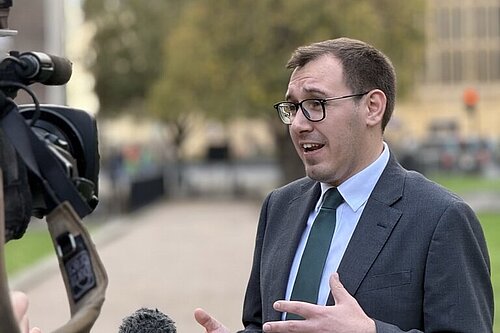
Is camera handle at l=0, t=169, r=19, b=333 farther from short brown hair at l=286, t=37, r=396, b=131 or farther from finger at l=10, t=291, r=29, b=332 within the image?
short brown hair at l=286, t=37, r=396, b=131

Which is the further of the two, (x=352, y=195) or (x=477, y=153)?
(x=477, y=153)

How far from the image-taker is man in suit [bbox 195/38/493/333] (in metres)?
3.32

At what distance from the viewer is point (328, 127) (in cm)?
354

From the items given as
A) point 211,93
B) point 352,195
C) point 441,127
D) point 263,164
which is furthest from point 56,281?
point 441,127

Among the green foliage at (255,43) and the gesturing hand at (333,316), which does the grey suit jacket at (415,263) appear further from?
the green foliage at (255,43)

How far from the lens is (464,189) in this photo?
123 feet

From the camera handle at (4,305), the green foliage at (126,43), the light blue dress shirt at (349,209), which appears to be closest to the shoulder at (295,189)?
the light blue dress shirt at (349,209)

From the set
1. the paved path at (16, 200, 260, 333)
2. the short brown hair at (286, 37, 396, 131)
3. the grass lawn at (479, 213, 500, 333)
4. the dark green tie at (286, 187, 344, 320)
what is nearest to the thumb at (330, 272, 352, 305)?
the dark green tie at (286, 187, 344, 320)

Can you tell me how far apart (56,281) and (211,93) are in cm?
1940

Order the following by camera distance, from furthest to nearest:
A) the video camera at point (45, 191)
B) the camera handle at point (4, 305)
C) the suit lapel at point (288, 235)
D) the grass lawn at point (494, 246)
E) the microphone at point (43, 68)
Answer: the grass lawn at point (494, 246) → the suit lapel at point (288, 235) → the microphone at point (43, 68) → the video camera at point (45, 191) → the camera handle at point (4, 305)

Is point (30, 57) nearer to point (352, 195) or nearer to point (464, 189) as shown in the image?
point (352, 195)

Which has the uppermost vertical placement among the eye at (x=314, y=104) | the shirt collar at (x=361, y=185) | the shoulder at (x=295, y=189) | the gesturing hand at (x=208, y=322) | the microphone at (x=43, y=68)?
the microphone at (x=43, y=68)

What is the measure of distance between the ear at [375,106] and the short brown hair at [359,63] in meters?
0.02

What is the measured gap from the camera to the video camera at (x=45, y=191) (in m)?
2.74
